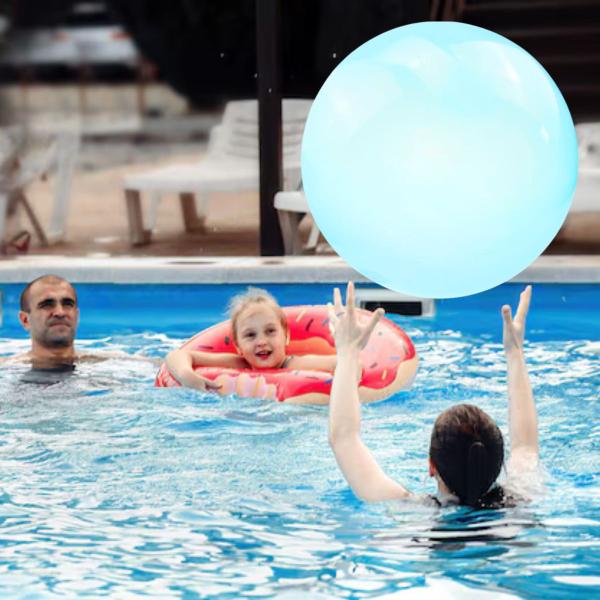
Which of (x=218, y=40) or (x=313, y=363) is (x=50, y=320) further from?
(x=218, y=40)

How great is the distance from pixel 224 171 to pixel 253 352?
156 inches

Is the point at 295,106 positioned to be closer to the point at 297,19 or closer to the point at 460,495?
the point at 297,19

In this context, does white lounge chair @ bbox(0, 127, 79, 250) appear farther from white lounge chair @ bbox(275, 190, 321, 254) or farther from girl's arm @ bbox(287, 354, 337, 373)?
girl's arm @ bbox(287, 354, 337, 373)

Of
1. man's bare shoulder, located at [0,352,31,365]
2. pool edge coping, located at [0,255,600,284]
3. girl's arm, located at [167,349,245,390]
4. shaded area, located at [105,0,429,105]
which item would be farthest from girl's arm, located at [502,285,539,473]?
shaded area, located at [105,0,429,105]

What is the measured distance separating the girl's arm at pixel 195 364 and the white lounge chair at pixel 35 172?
3.60 metres

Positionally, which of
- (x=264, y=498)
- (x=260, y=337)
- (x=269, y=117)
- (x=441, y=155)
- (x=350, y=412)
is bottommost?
(x=264, y=498)

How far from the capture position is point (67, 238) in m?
9.80

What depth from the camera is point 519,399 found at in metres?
3.71

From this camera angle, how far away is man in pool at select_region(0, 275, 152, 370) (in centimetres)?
550

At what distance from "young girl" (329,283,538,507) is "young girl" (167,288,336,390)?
172 centimetres

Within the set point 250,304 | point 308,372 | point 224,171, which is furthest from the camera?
point 224,171

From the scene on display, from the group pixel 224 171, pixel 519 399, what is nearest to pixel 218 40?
pixel 224 171

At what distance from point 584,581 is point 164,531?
1116mm

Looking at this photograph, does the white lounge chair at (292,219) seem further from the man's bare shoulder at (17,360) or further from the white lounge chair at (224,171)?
the man's bare shoulder at (17,360)
